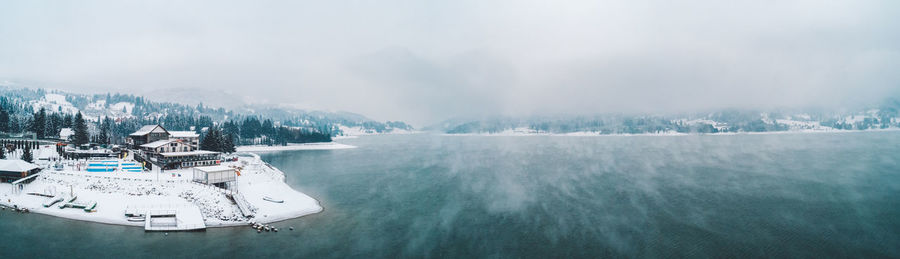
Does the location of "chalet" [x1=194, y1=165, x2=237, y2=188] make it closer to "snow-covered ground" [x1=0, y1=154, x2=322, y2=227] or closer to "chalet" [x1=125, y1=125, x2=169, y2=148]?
"snow-covered ground" [x1=0, y1=154, x2=322, y2=227]

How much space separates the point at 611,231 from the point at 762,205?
818 inches

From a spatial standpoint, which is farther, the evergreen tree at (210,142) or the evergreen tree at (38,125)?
the evergreen tree at (38,125)

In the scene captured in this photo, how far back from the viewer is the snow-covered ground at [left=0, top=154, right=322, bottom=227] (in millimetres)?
29750

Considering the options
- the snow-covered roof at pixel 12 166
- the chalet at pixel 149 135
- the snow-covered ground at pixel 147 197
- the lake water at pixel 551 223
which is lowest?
the lake water at pixel 551 223

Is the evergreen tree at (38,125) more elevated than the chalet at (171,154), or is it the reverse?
the evergreen tree at (38,125)

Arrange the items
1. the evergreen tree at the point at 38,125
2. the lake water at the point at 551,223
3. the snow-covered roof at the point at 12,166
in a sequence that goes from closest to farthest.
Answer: the lake water at the point at 551,223 → the snow-covered roof at the point at 12,166 → the evergreen tree at the point at 38,125

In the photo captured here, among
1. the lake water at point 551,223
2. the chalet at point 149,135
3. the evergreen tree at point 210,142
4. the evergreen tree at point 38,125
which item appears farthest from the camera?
the evergreen tree at point 38,125

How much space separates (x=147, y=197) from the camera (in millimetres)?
32750

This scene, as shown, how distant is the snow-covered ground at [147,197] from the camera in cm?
2975

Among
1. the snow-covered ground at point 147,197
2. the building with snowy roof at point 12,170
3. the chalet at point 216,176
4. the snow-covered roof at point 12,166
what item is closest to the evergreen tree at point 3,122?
the snow-covered ground at point 147,197

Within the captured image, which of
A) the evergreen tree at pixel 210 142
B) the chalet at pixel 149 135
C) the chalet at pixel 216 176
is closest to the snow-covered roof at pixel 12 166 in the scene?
the chalet at pixel 216 176

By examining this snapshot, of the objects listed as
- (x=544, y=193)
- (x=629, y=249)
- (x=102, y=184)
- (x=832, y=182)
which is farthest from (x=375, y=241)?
(x=832, y=182)

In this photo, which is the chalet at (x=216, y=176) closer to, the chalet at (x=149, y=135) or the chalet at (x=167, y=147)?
the chalet at (x=167, y=147)

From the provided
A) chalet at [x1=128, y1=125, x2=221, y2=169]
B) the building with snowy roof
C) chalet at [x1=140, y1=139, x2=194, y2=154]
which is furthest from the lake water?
chalet at [x1=140, y1=139, x2=194, y2=154]
